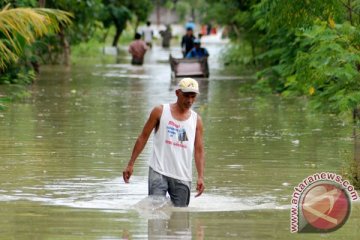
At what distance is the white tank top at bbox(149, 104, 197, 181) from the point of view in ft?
36.7

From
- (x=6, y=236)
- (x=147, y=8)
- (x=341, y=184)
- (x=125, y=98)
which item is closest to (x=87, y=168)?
(x=341, y=184)

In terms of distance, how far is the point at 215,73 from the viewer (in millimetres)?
39969

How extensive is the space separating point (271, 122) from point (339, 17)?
4.78m

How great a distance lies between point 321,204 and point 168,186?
165cm

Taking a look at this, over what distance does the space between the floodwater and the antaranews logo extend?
5.2 inches

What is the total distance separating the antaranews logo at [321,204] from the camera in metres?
11.0

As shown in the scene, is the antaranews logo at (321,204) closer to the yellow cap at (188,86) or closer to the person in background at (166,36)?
the yellow cap at (188,86)

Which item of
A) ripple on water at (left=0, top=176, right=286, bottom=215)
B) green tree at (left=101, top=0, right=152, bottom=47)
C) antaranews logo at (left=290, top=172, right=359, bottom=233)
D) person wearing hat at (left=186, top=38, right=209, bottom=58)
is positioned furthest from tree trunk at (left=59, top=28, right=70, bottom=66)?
antaranews logo at (left=290, top=172, right=359, bottom=233)

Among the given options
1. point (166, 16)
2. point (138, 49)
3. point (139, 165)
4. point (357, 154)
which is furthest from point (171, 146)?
point (166, 16)

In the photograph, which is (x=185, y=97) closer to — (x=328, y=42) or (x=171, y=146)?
(x=171, y=146)

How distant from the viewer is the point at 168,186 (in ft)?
37.1

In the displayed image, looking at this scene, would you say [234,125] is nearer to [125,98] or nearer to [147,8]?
[125,98]

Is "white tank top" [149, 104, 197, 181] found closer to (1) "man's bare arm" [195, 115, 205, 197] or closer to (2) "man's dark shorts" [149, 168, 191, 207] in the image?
(2) "man's dark shorts" [149, 168, 191, 207]

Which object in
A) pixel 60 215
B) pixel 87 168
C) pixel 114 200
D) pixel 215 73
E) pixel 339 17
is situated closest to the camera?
pixel 60 215
